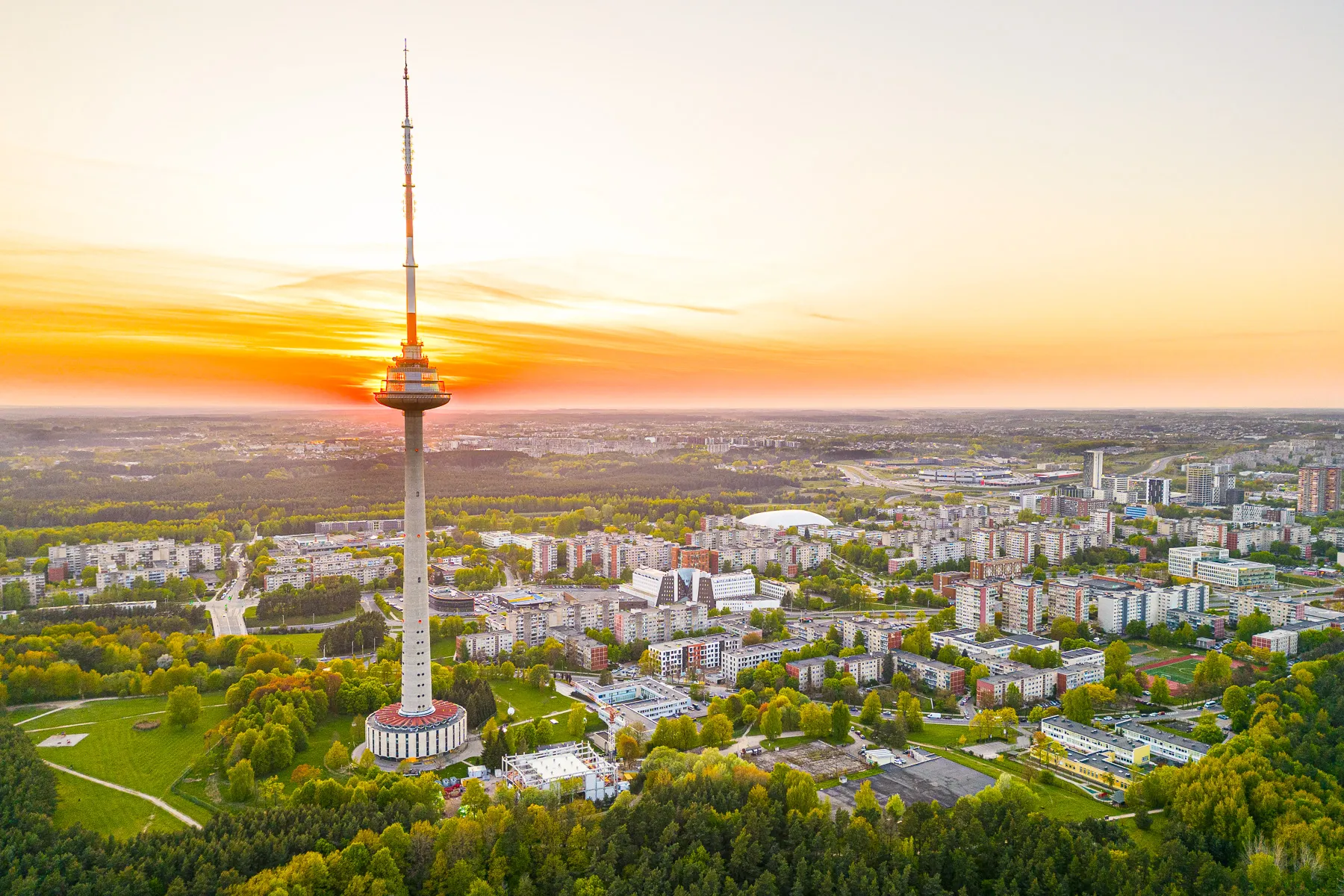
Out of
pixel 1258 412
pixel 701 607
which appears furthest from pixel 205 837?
pixel 1258 412

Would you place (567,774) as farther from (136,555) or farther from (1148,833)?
(136,555)

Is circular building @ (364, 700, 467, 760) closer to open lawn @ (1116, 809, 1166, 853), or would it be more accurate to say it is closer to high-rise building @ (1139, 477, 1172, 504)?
open lawn @ (1116, 809, 1166, 853)

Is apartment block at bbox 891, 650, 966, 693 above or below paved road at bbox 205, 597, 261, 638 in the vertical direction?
above

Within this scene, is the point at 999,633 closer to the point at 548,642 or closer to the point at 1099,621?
the point at 1099,621

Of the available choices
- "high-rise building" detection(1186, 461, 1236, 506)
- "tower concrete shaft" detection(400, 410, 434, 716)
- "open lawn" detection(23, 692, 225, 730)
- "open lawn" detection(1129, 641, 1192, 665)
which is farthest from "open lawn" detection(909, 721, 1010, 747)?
"high-rise building" detection(1186, 461, 1236, 506)

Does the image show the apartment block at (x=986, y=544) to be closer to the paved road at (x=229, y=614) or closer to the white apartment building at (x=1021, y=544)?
the white apartment building at (x=1021, y=544)

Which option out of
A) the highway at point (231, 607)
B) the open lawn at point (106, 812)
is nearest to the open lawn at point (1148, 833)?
the open lawn at point (106, 812)
